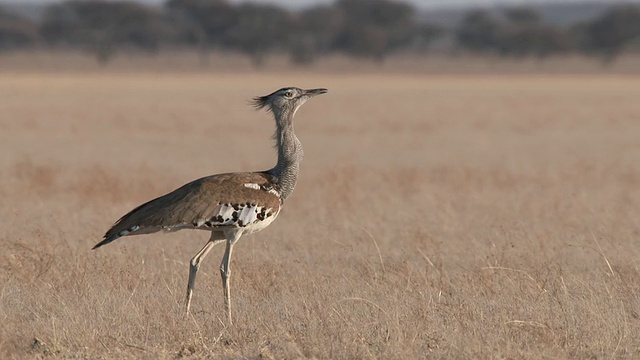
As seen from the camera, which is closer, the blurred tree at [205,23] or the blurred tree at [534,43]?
the blurred tree at [534,43]

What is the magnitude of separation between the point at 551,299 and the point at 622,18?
254 feet

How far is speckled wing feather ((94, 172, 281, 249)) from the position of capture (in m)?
6.59

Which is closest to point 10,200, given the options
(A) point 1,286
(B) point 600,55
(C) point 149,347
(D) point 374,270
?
(A) point 1,286

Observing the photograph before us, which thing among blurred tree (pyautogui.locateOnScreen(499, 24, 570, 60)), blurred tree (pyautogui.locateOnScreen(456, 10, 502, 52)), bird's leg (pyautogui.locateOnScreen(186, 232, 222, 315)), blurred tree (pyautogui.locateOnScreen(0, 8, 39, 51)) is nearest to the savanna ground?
bird's leg (pyautogui.locateOnScreen(186, 232, 222, 315))

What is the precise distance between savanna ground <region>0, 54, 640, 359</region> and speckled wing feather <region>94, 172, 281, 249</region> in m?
0.48

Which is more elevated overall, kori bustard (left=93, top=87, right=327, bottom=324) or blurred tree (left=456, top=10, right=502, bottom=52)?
kori bustard (left=93, top=87, right=327, bottom=324)

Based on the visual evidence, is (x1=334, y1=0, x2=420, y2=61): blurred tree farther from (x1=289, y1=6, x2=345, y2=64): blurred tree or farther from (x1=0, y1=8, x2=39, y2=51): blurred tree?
(x1=0, y1=8, x2=39, y2=51): blurred tree

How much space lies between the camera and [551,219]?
10.9 m

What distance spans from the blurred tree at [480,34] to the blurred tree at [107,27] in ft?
77.4

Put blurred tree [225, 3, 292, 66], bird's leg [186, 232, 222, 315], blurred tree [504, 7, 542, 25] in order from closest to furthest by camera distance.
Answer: bird's leg [186, 232, 222, 315] → blurred tree [225, 3, 292, 66] → blurred tree [504, 7, 542, 25]

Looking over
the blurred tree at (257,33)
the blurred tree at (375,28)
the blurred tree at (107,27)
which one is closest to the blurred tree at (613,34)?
the blurred tree at (375,28)

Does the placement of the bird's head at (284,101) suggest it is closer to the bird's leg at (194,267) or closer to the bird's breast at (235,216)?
the bird's breast at (235,216)

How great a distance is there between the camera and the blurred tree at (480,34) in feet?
285

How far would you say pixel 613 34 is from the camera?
78.8 m
